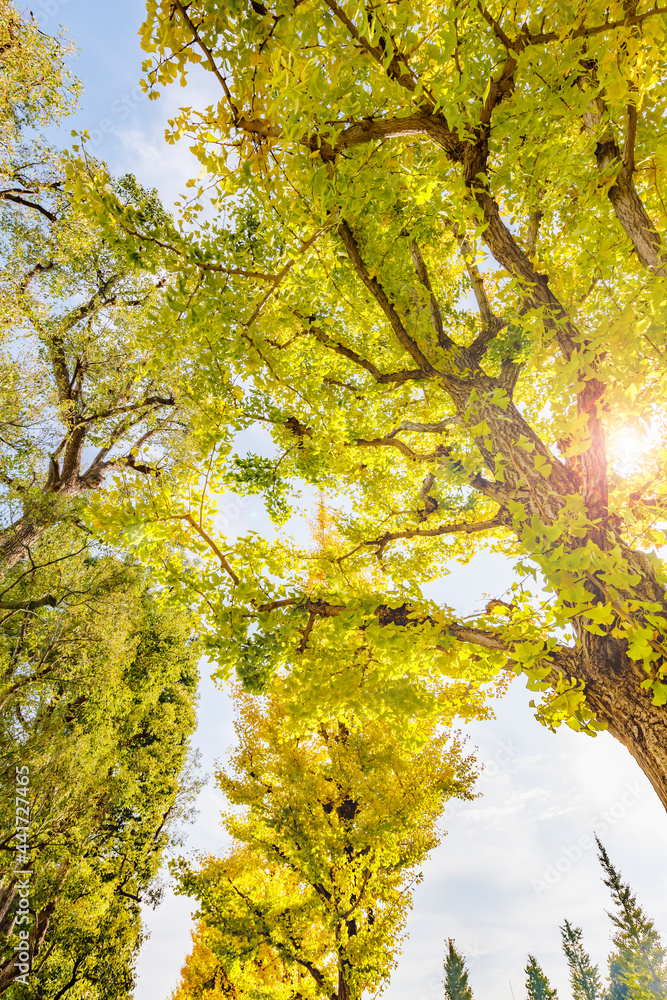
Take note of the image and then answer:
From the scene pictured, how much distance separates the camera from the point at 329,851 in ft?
21.6

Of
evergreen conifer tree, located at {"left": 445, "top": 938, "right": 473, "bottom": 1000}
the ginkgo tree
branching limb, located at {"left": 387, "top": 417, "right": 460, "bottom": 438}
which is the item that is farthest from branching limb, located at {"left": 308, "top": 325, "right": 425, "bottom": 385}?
evergreen conifer tree, located at {"left": 445, "top": 938, "right": 473, "bottom": 1000}

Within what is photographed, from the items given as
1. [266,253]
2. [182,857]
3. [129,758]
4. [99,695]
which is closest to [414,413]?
[266,253]

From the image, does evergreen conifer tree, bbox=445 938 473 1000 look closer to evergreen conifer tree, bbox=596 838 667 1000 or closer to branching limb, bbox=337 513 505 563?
evergreen conifer tree, bbox=596 838 667 1000

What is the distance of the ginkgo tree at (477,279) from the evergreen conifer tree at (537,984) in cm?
4812

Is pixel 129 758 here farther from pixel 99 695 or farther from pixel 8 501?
pixel 8 501

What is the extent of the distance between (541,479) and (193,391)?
10.1 feet

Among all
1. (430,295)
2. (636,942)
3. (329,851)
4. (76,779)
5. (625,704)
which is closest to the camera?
(625,704)

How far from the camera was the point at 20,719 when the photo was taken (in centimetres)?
742

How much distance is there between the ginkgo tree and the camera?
1873 millimetres

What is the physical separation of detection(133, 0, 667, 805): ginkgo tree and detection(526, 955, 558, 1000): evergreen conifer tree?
48117 mm

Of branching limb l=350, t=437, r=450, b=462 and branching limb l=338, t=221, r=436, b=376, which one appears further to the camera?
branching limb l=350, t=437, r=450, b=462

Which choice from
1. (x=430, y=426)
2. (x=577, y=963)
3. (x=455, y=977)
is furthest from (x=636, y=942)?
(x=430, y=426)

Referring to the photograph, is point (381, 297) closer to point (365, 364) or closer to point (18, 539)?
point (365, 364)

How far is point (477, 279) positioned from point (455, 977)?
141ft
